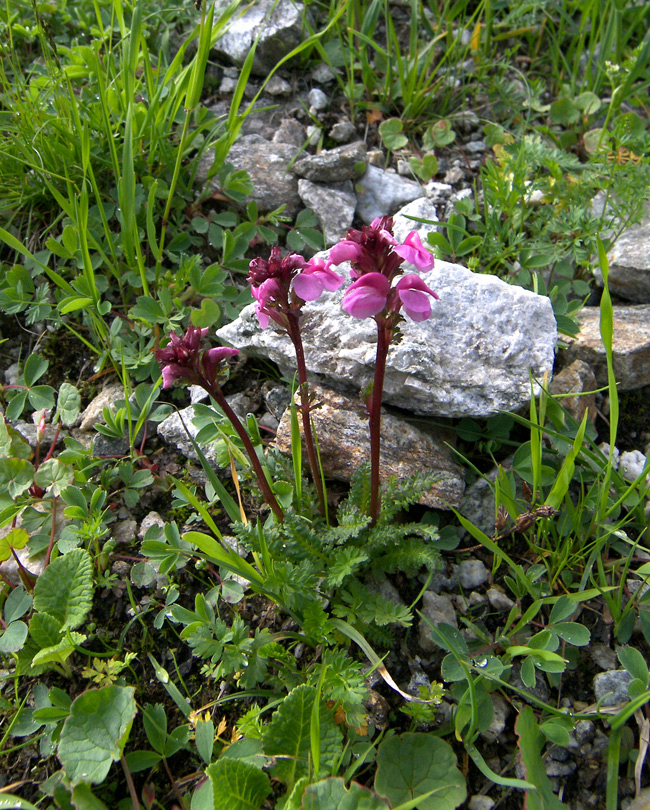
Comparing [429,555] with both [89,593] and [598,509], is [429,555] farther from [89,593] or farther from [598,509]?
[89,593]

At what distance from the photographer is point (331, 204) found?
3455 millimetres

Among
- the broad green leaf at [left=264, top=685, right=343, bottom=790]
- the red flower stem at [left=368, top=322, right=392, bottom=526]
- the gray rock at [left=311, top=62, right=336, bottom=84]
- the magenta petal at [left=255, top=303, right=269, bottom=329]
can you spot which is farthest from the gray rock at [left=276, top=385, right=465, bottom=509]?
the gray rock at [left=311, top=62, right=336, bottom=84]

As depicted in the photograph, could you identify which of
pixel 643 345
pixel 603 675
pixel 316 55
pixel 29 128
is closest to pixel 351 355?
pixel 643 345

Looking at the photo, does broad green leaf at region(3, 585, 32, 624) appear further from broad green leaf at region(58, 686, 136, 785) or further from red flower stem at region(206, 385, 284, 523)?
red flower stem at region(206, 385, 284, 523)

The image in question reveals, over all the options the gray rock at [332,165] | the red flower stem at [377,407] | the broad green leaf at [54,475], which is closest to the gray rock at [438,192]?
the gray rock at [332,165]

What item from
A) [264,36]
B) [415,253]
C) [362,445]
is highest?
[264,36]

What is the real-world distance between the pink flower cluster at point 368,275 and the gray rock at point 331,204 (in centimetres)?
135

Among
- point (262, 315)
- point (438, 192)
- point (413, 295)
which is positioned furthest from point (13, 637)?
point (438, 192)

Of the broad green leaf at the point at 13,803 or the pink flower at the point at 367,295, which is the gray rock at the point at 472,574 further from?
the broad green leaf at the point at 13,803

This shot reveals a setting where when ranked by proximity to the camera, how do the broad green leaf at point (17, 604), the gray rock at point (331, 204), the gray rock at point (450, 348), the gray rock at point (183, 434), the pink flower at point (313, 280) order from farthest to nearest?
the gray rock at point (331, 204) < the gray rock at point (183, 434) < the gray rock at point (450, 348) < the broad green leaf at point (17, 604) < the pink flower at point (313, 280)

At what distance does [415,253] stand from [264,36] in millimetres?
2898

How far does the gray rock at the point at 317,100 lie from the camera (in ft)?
12.9

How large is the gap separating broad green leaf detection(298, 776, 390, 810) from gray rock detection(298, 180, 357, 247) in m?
2.57

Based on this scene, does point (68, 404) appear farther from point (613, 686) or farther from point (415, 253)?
point (613, 686)
